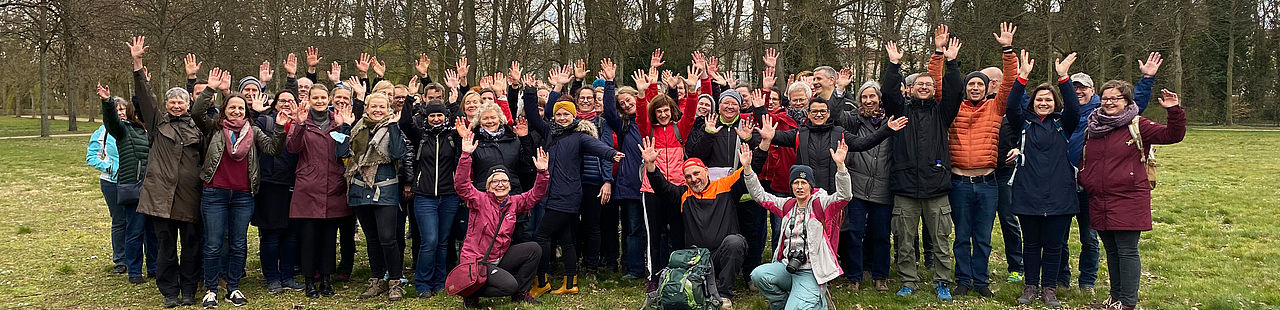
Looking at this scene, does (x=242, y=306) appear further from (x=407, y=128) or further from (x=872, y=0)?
(x=872, y=0)

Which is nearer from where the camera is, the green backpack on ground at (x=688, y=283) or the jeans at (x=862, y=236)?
the green backpack on ground at (x=688, y=283)

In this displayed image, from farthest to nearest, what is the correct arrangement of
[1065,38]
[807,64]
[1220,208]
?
1. [1065,38]
2. [807,64]
3. [1220,208]

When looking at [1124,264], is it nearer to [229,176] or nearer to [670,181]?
[670,181]

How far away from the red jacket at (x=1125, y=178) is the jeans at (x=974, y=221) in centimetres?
71

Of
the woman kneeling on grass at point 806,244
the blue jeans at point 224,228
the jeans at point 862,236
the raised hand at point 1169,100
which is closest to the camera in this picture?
the raised hand at point 1169,100

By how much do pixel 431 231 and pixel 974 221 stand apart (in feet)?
13.7

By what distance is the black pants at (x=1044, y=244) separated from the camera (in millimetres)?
5867

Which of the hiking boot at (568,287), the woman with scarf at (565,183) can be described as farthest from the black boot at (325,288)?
the hiking boot at (568,287)

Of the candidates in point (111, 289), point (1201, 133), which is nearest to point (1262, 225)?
point (111, 289)

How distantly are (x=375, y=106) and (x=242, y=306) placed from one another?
183 centimetres

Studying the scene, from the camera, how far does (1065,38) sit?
28.6 meters

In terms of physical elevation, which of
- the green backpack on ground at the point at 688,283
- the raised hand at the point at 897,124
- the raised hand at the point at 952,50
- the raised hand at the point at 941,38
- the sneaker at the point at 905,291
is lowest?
the sneaker at the point at 905,291

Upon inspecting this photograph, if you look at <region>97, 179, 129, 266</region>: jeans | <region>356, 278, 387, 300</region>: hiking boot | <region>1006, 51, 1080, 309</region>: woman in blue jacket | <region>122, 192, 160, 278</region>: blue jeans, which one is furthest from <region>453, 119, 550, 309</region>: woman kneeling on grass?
<region>1006, 51, 1080, 309</region>: woman in blue jacket

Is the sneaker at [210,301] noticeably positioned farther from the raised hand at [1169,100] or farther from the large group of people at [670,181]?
the raised hand at [1169,100]
